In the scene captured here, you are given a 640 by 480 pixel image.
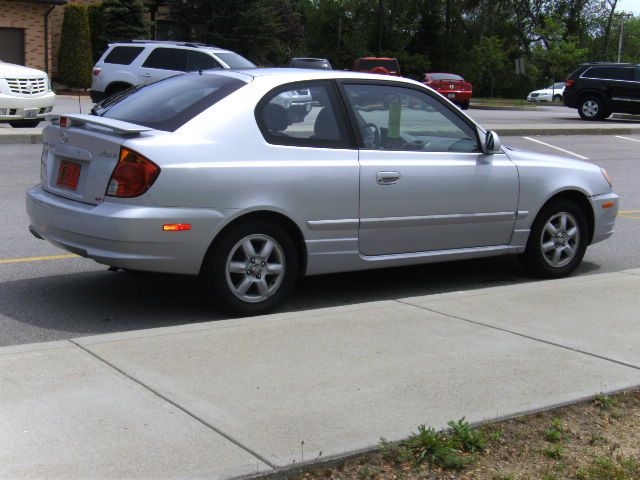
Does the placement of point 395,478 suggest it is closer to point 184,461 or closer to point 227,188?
point 184,461

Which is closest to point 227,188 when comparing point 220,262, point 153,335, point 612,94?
point 220,262

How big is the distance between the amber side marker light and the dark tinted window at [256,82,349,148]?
0.84 metres

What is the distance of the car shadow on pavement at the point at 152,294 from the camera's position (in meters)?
6.15

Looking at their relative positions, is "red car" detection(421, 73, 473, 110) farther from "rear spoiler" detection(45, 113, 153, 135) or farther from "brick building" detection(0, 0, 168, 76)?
"rear spoiler" detection(45, 113, 153, 135)

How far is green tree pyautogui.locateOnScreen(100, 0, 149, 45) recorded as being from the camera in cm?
3853

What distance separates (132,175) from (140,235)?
37cm

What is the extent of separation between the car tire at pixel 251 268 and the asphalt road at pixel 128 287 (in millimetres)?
309

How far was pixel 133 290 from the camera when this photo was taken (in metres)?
7.07

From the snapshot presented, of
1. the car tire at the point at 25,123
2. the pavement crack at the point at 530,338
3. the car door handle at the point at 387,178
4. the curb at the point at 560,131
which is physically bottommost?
the pavement crack at the point at 530,338

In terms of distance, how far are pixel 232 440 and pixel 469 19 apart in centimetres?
6582

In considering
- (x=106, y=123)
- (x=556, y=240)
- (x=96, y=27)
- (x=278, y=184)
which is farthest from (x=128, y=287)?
(x=96, y=27)

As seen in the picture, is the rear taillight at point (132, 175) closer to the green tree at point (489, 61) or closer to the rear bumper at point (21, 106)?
the rear bumper at point (21, 106)

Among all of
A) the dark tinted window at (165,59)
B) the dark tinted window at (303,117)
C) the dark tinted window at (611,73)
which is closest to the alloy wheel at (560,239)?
the dark tinted window at (303,117)

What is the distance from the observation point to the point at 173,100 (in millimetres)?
6520
